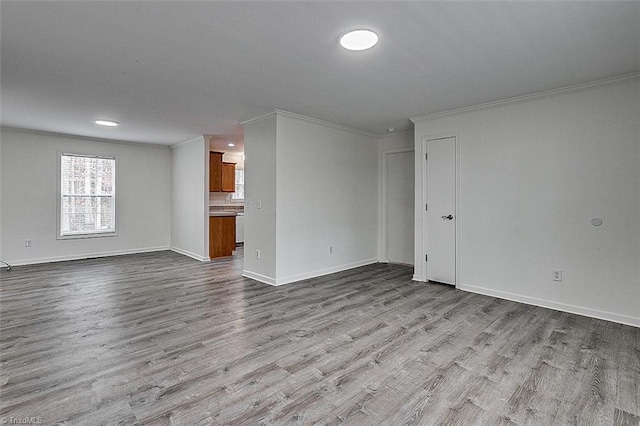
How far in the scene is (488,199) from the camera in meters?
4.00

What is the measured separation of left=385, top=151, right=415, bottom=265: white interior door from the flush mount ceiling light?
339 centimetres

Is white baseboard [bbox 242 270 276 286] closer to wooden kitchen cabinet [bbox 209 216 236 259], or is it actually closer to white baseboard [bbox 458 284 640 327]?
wooden kitchen cabinet [bbox 209 216 236 259]

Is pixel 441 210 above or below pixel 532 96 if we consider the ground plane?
below

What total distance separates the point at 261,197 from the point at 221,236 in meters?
2.36

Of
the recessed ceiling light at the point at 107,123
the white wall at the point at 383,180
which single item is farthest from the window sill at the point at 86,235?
the white wall at the point at 383,180

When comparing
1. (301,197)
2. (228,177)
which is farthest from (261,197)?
(228,177)

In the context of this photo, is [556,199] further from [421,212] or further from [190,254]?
[190,254]

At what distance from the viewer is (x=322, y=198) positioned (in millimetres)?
5027

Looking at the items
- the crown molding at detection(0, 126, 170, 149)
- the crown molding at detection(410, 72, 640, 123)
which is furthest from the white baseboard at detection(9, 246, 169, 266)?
the crown molding at detection(410, 72, 640, 123)

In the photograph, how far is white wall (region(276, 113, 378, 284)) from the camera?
4.52 metres

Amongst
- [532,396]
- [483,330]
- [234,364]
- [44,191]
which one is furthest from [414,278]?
[44,191]

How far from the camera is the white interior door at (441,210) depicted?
14.2 feet

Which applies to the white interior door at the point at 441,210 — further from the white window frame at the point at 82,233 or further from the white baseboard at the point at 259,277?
the white window frame at the point at 82,233

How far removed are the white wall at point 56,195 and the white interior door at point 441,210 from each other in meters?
5.77
